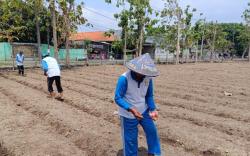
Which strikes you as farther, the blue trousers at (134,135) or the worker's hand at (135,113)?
the blue trousers at (134,135)

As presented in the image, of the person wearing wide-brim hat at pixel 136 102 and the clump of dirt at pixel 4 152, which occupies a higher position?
the person wearing wide-brim hat at pixel 136 102

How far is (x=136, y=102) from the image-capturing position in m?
4.02

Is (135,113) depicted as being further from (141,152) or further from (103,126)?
(103,126)

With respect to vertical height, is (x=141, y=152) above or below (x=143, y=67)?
below

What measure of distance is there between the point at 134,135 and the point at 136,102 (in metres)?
0.44

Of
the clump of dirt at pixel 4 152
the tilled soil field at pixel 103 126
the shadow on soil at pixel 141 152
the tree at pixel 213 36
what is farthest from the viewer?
the tree at pixel 213 36

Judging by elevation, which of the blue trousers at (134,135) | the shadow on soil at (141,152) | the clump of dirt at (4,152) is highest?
the blue trousers at (134,135)

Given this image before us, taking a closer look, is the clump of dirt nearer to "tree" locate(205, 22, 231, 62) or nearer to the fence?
the fence

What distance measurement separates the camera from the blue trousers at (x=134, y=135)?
3975mm

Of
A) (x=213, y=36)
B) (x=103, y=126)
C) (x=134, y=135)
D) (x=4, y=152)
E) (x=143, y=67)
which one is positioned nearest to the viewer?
(x=143, y=67)

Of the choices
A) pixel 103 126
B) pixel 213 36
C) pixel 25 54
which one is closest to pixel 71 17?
pixel 25 54

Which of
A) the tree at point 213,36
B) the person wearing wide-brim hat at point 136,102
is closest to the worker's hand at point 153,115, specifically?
the person wearing wide-brim hat at point 136,102

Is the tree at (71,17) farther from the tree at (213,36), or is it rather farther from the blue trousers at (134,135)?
the tree at (213,36)

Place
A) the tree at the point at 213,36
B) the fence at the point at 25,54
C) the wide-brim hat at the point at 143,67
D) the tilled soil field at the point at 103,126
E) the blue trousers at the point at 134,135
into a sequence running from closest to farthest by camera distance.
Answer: the wide-brim hat at the point at 143,67, the blue trousers at the point at 134,135, the tilled soil field at the point at 103,126, the fence at the point at 25,54, the tree at the point at 213,36
